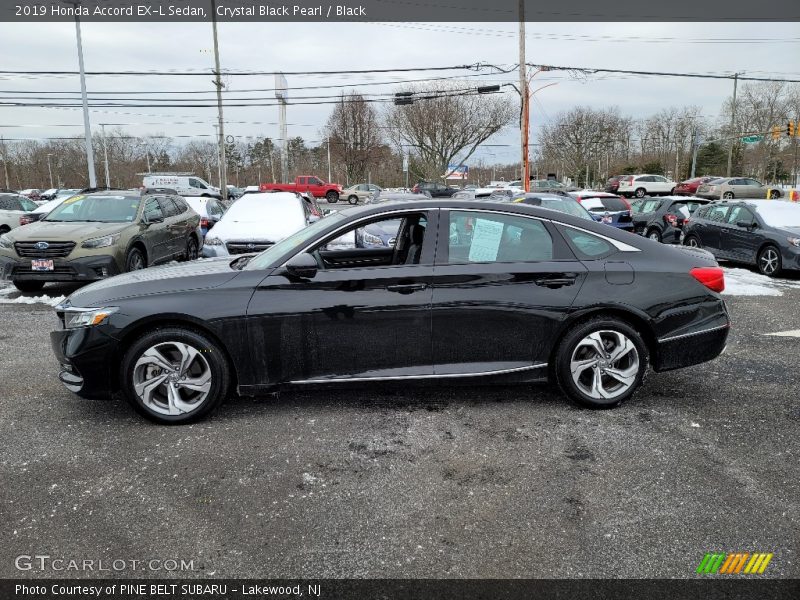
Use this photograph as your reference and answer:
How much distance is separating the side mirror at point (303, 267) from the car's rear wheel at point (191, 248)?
8.79m

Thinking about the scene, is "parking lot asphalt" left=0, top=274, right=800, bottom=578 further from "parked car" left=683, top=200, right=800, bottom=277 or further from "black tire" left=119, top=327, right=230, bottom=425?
"parked car" left=683, top=200, right=800, bottom=277

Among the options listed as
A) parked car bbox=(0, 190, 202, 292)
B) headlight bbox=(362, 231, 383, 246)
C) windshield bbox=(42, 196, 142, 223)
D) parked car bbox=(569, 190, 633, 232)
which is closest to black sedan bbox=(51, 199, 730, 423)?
headlight bbox=(362, 231, 383, 246)

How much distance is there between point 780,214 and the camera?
37.7 ft

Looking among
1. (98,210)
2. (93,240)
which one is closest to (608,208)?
(98,210)

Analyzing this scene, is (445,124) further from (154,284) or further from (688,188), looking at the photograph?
(154,284)

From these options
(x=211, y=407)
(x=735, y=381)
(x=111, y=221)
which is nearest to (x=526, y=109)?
(x=111, y=221)

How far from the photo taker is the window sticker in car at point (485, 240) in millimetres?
4145

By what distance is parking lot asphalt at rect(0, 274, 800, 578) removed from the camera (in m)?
2.60

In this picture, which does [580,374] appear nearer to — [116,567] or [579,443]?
[579,443]

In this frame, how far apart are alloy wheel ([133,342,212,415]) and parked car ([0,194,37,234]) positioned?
14.4 m

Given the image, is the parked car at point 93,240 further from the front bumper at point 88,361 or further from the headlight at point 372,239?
the front bumper at point 88,361

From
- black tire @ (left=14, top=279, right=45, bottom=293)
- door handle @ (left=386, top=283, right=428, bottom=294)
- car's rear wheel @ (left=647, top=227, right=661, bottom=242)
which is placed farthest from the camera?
car's rear wheel @ (left=647, top=227, right=661, bottom=242)

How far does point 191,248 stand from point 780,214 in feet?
39.5

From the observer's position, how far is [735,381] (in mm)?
4926
